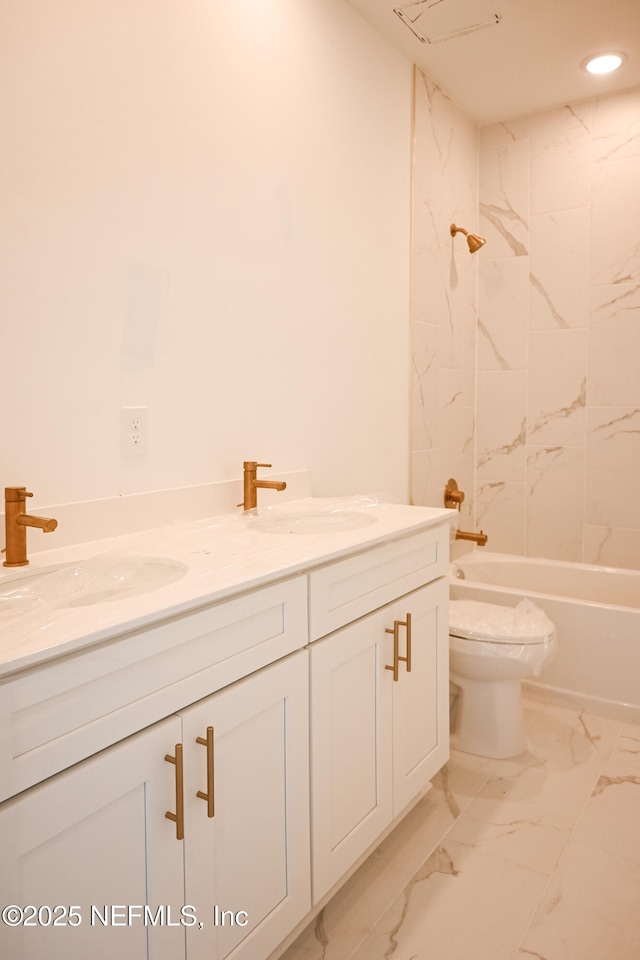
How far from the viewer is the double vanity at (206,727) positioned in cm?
84


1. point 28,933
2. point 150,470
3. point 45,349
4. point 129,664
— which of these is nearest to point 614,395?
point 150,470

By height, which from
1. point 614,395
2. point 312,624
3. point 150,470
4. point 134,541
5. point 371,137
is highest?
point 371,137

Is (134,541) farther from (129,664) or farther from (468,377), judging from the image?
(468,377)

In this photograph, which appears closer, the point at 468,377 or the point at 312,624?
the point at 312,624

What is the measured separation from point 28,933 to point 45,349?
970 millimetres

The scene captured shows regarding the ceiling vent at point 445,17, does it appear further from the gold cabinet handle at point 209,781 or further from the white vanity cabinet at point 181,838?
the gold cabinet handle at point 209,781

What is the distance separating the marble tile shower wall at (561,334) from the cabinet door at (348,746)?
1.76m

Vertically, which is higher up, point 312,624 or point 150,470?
point 150,470

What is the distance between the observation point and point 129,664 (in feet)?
3.06

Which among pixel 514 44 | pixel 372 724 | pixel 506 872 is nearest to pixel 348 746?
pixel 372 724

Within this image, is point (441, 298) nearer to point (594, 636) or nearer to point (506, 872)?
point (594, 636)

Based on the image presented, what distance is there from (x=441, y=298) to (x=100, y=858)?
2448 millimetres

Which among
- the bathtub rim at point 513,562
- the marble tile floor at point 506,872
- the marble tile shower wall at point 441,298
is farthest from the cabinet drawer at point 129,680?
the bathtub rim at point 513,562

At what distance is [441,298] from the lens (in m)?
2.85
